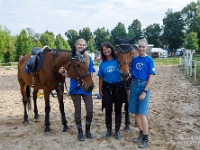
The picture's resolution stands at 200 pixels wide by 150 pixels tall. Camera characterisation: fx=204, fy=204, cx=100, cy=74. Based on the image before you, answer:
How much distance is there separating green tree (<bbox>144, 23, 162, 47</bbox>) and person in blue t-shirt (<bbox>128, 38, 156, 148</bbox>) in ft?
231

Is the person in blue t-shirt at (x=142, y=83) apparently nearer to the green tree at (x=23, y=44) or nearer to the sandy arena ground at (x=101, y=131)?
the sandy arena ground at (x=101, y=131)

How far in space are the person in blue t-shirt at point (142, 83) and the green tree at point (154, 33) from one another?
70.3 metres

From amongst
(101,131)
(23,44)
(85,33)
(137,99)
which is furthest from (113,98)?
(85,33)

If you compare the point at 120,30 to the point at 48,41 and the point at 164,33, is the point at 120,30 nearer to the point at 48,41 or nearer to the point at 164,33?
the point at 164,33

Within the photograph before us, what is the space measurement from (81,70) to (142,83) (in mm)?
1098

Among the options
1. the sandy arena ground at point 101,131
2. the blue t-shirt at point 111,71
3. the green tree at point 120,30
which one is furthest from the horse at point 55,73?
the green tree at point 120,30

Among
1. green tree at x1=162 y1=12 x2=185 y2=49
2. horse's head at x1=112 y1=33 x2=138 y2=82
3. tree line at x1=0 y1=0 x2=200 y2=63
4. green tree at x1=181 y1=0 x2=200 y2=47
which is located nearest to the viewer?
horse's head at x1=112 y1=33 x2=138 y2=82

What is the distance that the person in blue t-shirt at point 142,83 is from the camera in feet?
11.5

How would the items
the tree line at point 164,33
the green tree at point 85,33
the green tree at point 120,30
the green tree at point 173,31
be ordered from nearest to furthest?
1. the tree line at point 164,33
2. the green tree at point 173,31
3. the green tree at point 120,30
4. the green tree at point 85,33

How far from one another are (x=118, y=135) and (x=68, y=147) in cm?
99

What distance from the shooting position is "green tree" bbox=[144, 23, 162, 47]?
230ft

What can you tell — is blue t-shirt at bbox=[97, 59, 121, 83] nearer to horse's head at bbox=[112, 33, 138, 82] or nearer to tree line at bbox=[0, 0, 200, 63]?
horse's head at bbox=[112, 33, 138, 82]

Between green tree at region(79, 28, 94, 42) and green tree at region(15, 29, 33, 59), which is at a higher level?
green tree at region(79, 28, 94, 42)

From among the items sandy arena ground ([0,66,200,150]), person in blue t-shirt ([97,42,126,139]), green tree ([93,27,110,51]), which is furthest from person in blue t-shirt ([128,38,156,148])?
green tree ([93,27,110,51])
